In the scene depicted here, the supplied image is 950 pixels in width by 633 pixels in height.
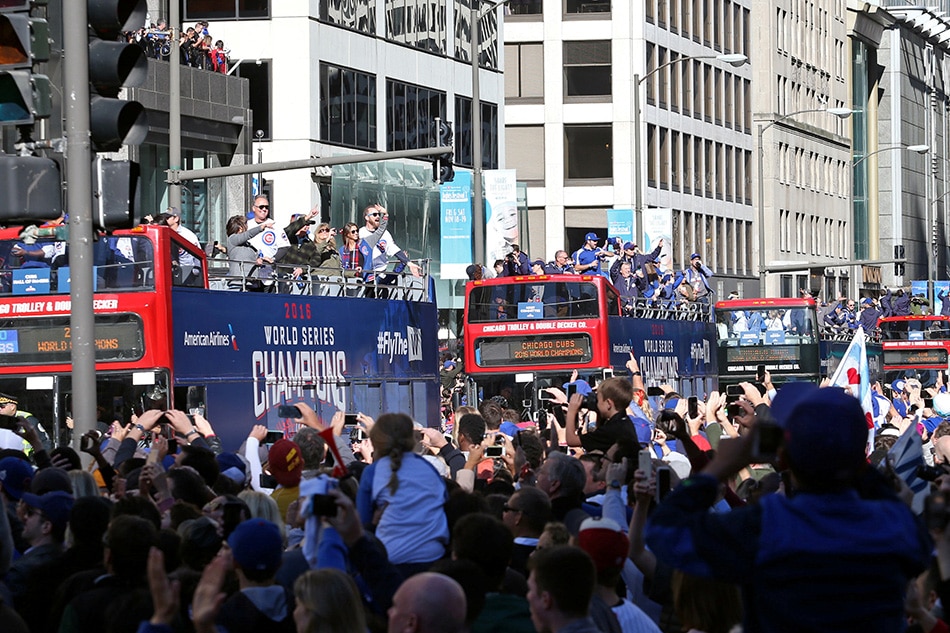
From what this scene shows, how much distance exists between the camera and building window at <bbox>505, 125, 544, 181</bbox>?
75.7m

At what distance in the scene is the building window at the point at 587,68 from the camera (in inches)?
2980

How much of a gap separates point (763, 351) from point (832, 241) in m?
54.3

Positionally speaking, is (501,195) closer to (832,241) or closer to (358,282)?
(358,282)

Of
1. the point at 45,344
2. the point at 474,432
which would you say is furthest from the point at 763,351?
the point at 474,432

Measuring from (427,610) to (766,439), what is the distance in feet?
4.34

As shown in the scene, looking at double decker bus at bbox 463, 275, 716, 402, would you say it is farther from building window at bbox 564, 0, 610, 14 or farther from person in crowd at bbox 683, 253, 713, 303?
building window at bbox 564, 0, 610, 14

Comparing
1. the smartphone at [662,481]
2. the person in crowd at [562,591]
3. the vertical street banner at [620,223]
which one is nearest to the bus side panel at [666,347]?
the vertical street banner at [620,223]

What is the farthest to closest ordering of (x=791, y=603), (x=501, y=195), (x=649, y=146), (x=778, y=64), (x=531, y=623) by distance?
(x=778, y=64)
(x=649, y=146)
(x=501, y=195)
(x=531, y=623)
(x=791, y=603)

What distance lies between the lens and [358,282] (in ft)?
81.6

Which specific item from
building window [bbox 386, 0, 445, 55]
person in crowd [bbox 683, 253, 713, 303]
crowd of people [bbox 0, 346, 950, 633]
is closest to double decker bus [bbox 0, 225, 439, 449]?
crowd of people [bbox 0, 346, 950, 633]

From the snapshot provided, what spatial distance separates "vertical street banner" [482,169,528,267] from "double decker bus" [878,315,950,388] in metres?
25.8

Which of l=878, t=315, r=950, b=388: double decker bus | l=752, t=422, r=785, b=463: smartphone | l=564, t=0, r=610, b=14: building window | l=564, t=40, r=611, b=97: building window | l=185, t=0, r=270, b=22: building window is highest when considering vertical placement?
l=564, t=0, r=610, b=14: building window

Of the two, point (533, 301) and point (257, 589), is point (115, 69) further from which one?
point (533, 301)

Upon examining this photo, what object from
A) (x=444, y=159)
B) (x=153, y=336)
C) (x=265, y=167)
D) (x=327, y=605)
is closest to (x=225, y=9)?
(x=444, y=159)
